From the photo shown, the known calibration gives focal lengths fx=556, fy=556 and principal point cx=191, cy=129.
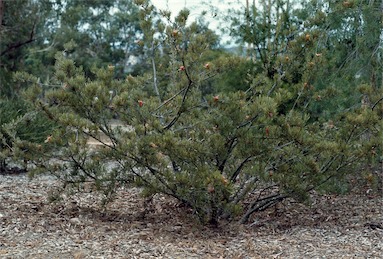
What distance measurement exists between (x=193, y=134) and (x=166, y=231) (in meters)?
→ 0.84

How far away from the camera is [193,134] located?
178 inches

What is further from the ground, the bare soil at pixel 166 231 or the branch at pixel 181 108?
the branch at pixel 181 108

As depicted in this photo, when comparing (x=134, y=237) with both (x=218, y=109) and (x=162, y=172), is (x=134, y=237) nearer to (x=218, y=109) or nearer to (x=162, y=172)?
(x=162, y=172)

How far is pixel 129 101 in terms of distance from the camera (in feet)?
13.6

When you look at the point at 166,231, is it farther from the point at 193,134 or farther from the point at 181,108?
the point at 181,108

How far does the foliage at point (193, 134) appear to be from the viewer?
4.12m

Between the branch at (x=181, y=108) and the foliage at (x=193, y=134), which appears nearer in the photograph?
the foliage at (x=193, y=134)

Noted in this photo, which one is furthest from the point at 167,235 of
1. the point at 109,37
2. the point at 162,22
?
the point at 109,37

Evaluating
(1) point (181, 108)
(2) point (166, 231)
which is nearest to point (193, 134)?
(1) point (181, 108)

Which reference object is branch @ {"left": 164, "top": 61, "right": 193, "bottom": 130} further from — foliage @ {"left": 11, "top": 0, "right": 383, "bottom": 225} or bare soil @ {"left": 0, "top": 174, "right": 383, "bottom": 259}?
bare soil @ {"left": 0, "top": 174, "right": 383, "bottom": 259}

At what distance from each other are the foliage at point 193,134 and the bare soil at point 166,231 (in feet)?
0.95

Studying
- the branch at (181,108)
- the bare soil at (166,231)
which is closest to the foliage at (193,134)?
the branch at (181,108)

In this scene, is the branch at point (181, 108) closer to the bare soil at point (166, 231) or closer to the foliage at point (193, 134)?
the foliage at point (193, 134)

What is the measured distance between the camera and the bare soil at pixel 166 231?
Result: 4.07 meters
